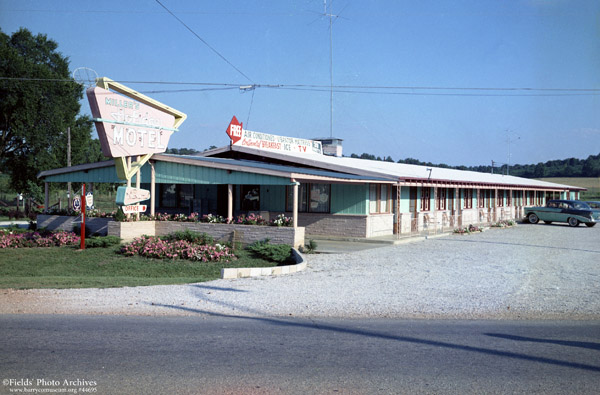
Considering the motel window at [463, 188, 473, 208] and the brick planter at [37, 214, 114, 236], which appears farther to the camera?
the motel window at [463, 188, 473, 208]

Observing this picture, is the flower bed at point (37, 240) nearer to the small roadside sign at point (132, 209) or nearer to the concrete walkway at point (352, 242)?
the small roadside sign at point (132, 209)

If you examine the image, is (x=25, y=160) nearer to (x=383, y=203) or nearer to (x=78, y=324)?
(x=383, y=203)

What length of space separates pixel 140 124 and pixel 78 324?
12.4m

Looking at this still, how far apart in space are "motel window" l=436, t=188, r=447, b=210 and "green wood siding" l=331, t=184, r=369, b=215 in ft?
32.0


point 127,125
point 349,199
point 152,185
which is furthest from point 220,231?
point 349,199

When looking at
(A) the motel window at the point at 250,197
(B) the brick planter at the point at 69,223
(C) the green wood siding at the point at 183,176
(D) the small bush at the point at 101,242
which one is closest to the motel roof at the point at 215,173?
(C) the green wood siding at the point at 183,176

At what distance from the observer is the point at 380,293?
10.9 metres

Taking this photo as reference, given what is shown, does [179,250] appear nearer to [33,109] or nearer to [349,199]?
[349,199]

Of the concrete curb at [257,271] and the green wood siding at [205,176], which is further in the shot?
the green wood siding at [205,176]

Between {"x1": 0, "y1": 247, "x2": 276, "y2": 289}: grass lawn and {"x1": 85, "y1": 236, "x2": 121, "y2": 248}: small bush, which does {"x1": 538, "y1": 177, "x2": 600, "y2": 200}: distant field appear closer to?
{"x1": 85, "y1": 236, "x2": 121, "y2": 248}: small bush

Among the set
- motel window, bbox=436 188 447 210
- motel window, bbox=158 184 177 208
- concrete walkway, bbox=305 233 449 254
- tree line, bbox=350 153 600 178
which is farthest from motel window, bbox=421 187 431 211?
tree line, bbox=350 153 600 178

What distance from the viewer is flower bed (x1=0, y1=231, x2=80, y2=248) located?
1931cm

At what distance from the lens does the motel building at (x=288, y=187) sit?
2011 cm

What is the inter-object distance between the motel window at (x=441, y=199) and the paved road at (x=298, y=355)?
22.2 m
